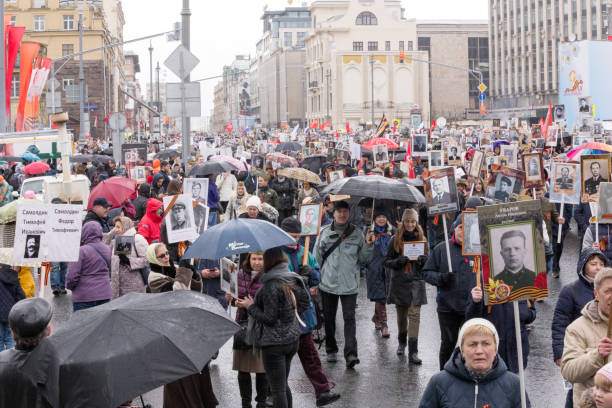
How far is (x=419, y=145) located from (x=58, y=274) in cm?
1341

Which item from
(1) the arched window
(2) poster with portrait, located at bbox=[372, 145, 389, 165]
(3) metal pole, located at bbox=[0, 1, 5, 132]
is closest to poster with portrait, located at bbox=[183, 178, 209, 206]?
(2) poster with portrait, located at bbox=[372, 145, 389, 165]

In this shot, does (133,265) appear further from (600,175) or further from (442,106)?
(442,106)

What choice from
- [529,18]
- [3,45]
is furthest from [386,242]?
[529,18]

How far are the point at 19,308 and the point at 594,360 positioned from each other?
3.24 m

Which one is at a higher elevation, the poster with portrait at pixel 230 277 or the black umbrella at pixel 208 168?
the black umbrella at pixel 208 168

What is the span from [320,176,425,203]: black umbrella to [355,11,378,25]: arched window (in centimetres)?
10443

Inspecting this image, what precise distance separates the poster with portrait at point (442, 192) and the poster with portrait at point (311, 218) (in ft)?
4.12

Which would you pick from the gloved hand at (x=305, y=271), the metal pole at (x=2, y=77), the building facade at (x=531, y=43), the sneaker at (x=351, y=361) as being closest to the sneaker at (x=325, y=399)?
the gloved hand at (x=305, y=271)

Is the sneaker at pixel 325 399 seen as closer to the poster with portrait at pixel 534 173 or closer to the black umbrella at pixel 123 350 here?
the black umbrella at pixel 123 350

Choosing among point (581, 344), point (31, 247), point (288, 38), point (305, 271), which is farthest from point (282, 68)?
point (581, 344)

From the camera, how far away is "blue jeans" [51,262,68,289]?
44.6 ft

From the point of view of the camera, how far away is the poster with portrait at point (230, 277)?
7352 mm

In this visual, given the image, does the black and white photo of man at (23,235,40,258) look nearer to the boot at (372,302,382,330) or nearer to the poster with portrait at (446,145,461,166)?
the boot at (372,302,382,330)

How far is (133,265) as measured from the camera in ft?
29.7
